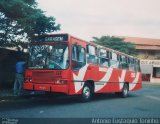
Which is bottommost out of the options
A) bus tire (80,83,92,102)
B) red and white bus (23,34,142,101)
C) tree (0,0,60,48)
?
bus tire (80,83,92,102)

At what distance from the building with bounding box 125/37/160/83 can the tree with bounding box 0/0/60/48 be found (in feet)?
124

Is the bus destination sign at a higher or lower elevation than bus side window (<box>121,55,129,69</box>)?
higher

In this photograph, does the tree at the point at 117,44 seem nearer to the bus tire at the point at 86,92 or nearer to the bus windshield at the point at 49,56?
the bus tire at the point at 86,92

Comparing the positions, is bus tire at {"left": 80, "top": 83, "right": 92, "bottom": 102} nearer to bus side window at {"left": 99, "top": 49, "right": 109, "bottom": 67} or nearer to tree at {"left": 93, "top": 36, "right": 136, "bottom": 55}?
bus side window at {"left": 99, "top": 49, "right": 109, "bottom": 67}

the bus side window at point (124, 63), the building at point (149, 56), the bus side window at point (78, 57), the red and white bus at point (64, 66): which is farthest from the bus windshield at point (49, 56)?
the building at point (149, 56)

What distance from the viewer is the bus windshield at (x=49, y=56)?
489 inches

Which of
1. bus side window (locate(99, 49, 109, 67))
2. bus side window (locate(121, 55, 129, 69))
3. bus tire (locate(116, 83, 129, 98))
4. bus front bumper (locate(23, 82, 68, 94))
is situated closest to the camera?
bus front bumper (locate(23, 82, 68, 94))

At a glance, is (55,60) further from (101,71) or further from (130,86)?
(130,86)

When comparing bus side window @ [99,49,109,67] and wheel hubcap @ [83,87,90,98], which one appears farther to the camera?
bus side window @ [99,49,109,67]

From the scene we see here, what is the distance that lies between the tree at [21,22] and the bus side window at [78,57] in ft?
9.08

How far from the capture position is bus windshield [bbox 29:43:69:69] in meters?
12.4

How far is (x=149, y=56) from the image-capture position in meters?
54.7

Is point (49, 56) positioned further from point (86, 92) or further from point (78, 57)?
point (86, 92)

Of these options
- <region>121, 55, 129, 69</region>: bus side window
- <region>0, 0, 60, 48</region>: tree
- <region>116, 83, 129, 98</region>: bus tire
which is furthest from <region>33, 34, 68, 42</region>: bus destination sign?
<region>116, 83, 129, 98</region>: bus tire
